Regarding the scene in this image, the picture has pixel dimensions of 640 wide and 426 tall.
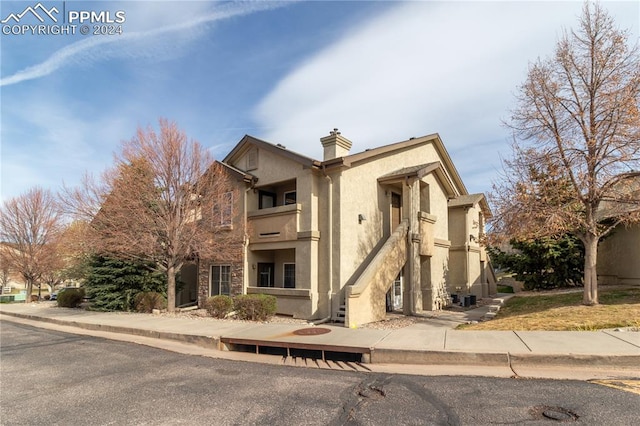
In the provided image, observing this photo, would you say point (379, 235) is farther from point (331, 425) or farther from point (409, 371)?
point (331, 425)

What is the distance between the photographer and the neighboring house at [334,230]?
15.1m

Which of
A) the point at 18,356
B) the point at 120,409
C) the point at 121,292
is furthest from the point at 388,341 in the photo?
the point at 121,292

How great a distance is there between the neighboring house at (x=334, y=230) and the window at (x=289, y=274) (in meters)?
0.05

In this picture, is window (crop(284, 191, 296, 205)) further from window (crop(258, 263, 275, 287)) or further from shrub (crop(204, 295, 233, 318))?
shrub (crop(204, 295, 233, 318))

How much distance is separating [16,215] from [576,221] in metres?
33.5

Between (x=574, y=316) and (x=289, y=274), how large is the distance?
11046 millimetres

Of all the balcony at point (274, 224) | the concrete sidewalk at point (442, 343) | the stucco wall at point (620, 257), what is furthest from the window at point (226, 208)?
the stucco wall at point (620, 257)

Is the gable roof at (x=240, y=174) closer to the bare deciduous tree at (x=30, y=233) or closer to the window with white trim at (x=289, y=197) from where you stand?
the window with white trim at (x=289, y=197)

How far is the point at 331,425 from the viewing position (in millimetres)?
4973

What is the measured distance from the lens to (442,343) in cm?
849

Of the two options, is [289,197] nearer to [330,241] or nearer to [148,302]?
[330,241]

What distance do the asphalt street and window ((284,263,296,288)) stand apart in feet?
30.1

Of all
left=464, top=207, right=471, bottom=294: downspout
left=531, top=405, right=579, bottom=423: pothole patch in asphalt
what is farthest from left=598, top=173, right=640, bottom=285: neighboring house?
left=531, top=405, right=579, bottom=423: pothole patch in asphalt

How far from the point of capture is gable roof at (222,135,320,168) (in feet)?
50.6
